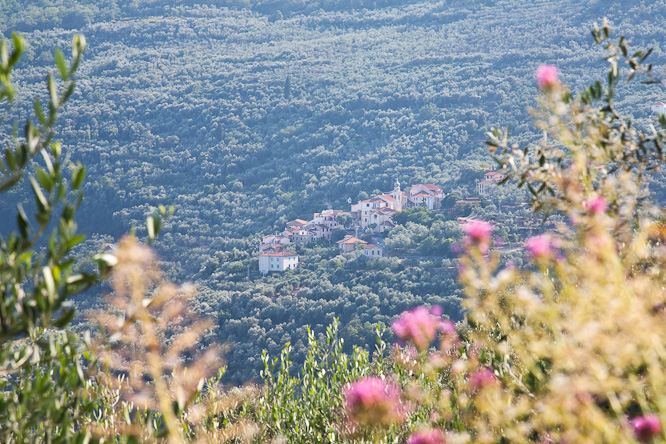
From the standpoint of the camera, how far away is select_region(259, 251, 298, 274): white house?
3098 cm

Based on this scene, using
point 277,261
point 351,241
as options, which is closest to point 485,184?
point 351,241

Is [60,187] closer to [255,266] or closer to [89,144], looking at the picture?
[255,266]

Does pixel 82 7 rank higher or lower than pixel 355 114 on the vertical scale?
higher

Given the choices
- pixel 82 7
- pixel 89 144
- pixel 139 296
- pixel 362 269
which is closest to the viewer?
pixel 139 296

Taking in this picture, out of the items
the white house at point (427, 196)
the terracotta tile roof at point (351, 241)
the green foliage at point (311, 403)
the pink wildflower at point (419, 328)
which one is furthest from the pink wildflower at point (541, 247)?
the white house at point (427, 196)

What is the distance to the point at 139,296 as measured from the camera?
0.96 metres

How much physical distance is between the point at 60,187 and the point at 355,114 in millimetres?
53909

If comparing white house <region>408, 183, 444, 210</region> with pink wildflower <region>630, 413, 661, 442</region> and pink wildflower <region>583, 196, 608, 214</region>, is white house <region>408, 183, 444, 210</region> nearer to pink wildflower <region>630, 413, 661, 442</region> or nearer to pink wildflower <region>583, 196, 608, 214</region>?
pink wildflower <region>583, 196, 608, 214</region>

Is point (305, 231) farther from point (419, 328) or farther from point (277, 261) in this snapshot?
point (419, 328)

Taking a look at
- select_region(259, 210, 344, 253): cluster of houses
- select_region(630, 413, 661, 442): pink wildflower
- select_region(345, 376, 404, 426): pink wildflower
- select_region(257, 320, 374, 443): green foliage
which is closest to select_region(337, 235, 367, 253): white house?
select_region(259, 210, 344, 253): cluster of houses

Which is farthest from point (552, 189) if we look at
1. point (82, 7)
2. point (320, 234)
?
point (82, 7)

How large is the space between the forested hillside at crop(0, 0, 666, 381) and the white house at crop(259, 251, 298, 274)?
73 centimetres

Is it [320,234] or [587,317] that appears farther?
[320,234]

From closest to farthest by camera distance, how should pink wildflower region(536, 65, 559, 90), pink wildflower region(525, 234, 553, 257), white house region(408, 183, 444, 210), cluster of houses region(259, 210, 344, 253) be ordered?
pink wildflower region(525, 234, 553, 257)
pink wildflower region(536, 65, 559, 90)
cluster of houses region(259, 210, 344, 253)
white house region(408, 183, 444, 210)
